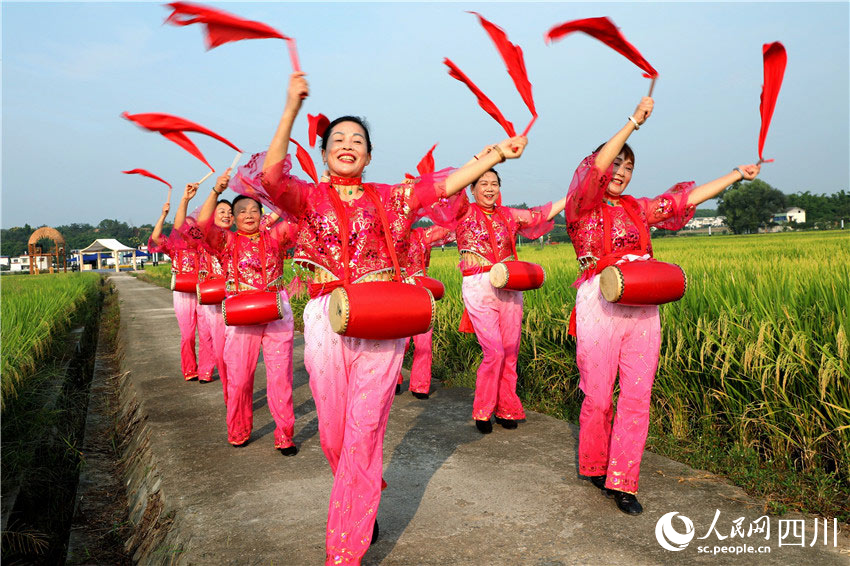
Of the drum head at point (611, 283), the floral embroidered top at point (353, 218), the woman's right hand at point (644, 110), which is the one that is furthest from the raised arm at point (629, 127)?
the floral embroidered top at point (353, 218)

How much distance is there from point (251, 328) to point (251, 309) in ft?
0.95

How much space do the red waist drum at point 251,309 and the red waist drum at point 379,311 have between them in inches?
70.2

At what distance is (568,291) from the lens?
220 inches

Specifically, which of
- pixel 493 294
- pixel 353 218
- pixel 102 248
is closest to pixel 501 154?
pixel 353 218

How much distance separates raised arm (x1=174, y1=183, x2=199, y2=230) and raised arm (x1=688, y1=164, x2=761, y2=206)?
3.20 meters

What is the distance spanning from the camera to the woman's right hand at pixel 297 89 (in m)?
2.03

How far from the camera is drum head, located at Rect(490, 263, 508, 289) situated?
399 cm

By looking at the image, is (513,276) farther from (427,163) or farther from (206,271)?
(206,271)

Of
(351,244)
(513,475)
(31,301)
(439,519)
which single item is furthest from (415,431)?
(31,301)

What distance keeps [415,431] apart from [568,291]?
2237mm

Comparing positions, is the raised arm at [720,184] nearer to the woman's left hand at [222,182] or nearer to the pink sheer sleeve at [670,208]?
the pink sheer sleeve at [670,208]

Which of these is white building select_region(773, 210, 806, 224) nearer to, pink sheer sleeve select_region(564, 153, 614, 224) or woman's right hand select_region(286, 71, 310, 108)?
pink sheer sleeve select_region(564, 153, 614, 224)

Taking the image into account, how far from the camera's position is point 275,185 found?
2232 millimetres

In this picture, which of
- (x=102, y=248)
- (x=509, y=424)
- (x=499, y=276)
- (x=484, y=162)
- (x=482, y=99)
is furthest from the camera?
(x=102, y=248)
